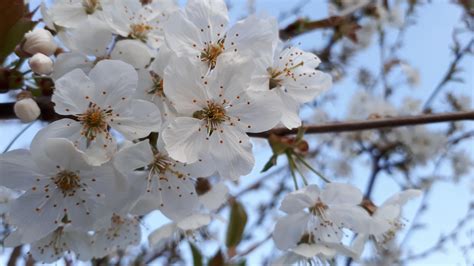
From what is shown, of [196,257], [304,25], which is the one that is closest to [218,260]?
[196,257]

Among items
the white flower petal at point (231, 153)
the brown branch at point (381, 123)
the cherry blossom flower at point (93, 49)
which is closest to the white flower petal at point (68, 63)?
the cherry blossom flower at point (93, 49)

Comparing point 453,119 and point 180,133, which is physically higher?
point 180,133

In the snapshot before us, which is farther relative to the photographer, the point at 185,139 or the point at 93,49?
the point at 93,49

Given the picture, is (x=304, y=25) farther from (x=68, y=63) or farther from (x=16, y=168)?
(x=16, y=168)

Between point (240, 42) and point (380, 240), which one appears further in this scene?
point (380, 240)

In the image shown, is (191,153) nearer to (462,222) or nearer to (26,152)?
(26,152)

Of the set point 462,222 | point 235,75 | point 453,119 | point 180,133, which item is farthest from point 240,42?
point 462,222
